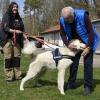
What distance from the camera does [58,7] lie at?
198 feet

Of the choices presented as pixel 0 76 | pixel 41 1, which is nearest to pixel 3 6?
pixel 41 1

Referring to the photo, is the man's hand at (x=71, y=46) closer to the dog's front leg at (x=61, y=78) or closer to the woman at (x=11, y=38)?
the dog's front leg at (x=61, y=78)

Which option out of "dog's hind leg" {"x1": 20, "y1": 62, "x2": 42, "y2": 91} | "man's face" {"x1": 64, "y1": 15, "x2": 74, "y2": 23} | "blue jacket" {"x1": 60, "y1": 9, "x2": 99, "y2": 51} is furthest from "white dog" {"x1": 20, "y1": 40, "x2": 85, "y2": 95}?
"man's face" {"x1": 64, "y1": 15, "x2": 74, "y2": 23}

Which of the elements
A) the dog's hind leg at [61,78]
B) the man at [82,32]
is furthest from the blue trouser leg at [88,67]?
the dog's hind leg at [61,78]

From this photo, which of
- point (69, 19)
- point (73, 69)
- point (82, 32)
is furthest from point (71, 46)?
point (73, 69)

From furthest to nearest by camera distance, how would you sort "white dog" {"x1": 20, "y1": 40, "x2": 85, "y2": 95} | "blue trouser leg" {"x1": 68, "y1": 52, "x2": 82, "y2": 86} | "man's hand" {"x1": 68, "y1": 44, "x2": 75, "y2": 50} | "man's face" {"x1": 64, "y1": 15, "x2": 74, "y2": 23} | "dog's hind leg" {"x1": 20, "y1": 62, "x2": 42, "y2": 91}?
1. "blue trouser leg" {"x1": 68, "y1": 52, "x2": 82, "y2": 86}
2. "dog's hind leg" {"x1": 20, "y1": 62, "x2": 42, "y2": 91}
3. "white dog" {"x1": 20, "y1": 40, "x2": 85, "y2": 95}
4. "man's hand" {"x1": 68, "y1": 44, "x2": 75, "y2": 50}
5. "man's face" {"x1": 64, "y1": 15, "x2": 74, "y2": 23}

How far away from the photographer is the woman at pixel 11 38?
384 inches

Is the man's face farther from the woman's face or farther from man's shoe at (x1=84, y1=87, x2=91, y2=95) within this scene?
the woman's face

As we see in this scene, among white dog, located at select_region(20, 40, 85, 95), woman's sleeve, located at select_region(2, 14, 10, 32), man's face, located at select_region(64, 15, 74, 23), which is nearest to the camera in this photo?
man's face, located at select_region(64, 15, 74, 23)

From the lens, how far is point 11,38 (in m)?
10.0

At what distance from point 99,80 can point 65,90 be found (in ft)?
6.50

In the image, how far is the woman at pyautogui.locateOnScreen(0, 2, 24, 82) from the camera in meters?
9.77

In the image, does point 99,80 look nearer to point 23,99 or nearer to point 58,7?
point 23,99

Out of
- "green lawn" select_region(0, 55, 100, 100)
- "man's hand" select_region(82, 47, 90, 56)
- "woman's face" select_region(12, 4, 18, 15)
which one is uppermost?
"woman's face" select_region(12, 4, 18, 15)
